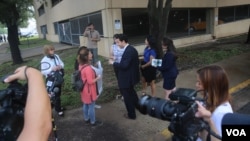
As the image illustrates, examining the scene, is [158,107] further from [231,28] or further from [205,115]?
[231,28]

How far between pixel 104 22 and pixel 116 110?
6.63m

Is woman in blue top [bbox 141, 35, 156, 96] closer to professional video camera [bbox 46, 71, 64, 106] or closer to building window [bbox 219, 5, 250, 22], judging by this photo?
professional video camera [bbox 46, 71, 64, 106]

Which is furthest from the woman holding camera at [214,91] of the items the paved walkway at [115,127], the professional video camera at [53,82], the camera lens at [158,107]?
the professional video camera at [53,82]

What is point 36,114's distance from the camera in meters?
1.01

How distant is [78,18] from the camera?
52.8ft

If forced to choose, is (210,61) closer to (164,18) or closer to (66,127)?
(164,18)

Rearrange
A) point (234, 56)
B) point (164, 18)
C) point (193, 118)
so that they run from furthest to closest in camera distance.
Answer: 1. point (234, 56)
2. point (164, 18)
3. point (193, 118)

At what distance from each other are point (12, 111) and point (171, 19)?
16167 mm

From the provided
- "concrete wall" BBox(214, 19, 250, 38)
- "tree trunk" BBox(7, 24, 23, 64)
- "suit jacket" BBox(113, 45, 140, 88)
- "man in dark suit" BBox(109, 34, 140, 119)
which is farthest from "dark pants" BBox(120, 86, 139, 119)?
"concrete wall" BBox(214, 19, 250, 38)

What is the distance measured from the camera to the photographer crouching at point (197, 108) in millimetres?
1899

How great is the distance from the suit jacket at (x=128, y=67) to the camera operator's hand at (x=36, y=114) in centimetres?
349

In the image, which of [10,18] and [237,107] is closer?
[237,107]

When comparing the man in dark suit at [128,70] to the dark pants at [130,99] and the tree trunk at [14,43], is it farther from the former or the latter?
the tree trunk at [14,43]

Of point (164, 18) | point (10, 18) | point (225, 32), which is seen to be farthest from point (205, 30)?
point (10, 18)
